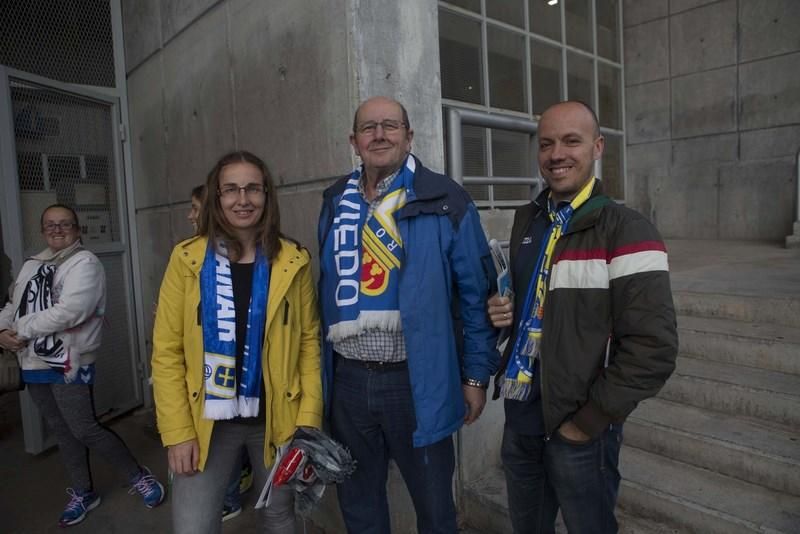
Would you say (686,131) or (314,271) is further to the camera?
(686,131)

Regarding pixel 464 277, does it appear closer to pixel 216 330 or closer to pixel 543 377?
pixel 543 377

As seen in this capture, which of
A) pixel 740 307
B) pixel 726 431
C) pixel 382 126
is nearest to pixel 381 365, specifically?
pixel 382 126

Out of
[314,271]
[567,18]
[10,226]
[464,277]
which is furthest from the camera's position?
[567,18]

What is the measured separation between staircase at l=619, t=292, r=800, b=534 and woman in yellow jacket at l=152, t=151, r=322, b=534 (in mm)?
1803

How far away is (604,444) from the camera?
173cm

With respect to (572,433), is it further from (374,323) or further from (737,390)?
(737,390)

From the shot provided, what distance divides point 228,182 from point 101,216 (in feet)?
11.9

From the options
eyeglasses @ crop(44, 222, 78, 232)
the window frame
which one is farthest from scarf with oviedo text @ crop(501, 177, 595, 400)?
the window frame

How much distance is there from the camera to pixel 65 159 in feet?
15.1

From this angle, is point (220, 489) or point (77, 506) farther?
point (77, 506)

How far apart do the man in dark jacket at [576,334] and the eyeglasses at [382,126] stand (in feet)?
1.75

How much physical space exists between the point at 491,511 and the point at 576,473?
1210 mm

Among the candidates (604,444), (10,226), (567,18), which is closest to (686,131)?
(567,18)

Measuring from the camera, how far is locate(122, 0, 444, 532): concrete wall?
2506mm
